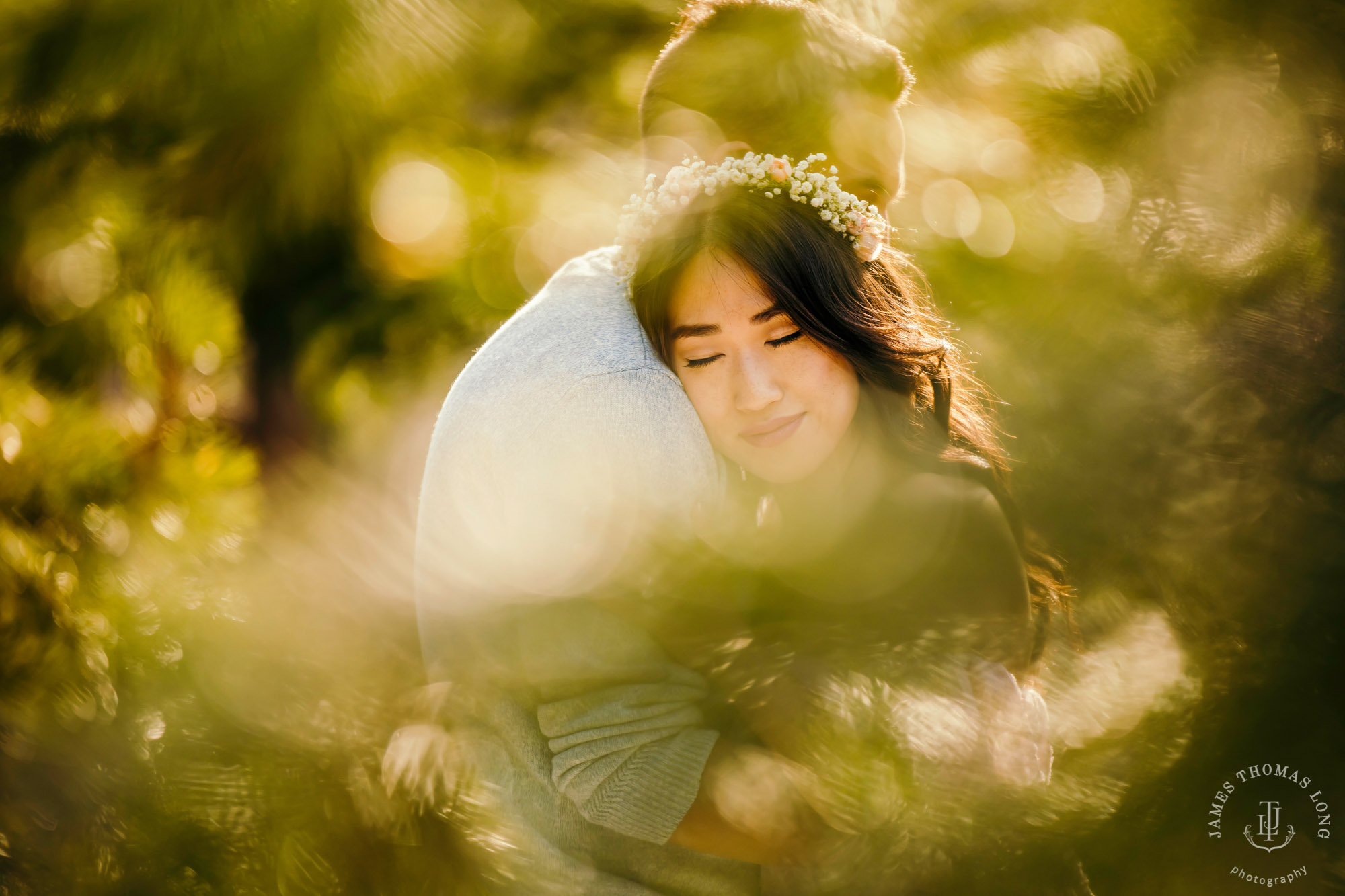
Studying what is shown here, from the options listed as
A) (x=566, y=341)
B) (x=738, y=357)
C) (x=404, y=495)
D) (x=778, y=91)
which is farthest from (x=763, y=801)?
(x=738, y=357)

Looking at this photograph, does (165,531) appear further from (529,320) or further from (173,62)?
(529,320)

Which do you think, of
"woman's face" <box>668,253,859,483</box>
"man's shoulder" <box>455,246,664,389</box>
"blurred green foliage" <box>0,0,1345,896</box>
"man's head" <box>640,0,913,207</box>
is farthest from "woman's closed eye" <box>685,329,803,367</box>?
"blurred green foliage" <box>0,0,1345,896</box>

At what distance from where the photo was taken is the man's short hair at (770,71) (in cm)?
69

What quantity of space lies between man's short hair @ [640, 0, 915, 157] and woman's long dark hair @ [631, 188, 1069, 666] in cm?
23

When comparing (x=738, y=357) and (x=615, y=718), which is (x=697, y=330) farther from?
(x=615, y=718)

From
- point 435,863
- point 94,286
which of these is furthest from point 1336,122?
point 94,286

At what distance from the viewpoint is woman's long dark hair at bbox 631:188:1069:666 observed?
4.08ft

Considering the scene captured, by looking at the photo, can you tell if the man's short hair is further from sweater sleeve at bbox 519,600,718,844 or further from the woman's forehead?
sweater sleeve at bbox 519,600,718,844

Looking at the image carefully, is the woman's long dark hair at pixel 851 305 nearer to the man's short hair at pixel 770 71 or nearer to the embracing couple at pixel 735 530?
the embracing couple at pixel 735 530

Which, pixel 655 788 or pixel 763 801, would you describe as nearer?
pixel 763 801

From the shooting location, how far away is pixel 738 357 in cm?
129

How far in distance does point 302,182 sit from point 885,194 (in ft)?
2.42

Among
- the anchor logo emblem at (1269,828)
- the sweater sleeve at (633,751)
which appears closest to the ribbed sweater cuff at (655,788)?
the sweater sleeve at (633,751)

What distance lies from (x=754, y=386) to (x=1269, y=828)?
35.7 inches
